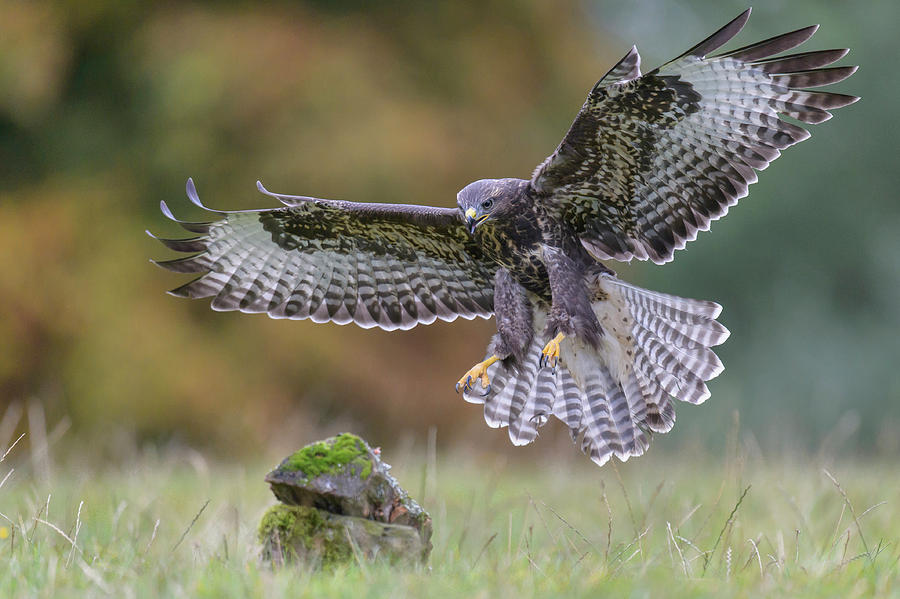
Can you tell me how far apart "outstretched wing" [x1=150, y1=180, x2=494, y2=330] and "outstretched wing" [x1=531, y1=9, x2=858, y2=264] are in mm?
828

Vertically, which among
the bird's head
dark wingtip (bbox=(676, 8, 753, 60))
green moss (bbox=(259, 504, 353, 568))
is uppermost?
dark wingtip (bbox=(676, 8, 753, 60))

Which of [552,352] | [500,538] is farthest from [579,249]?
[500,538]

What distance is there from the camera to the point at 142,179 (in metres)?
11.4

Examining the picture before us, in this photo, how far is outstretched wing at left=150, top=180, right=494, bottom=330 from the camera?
6113mm

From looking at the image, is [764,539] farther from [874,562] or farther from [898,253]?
[898,253]

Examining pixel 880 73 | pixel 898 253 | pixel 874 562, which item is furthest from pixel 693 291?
pixel 874 562

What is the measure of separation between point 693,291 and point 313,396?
878 centimetres

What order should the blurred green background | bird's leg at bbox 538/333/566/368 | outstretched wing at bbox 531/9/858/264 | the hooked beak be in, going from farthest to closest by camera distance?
1. the blurred green background
2. the hooked beak
3. bird's leg at bbox 538/333/566/368
4. outstretched wing at bbox 531/9/858/264

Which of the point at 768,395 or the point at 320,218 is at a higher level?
the point at 320,218

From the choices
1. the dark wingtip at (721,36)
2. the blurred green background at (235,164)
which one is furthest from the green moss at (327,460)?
the blurred green background at (235,164)

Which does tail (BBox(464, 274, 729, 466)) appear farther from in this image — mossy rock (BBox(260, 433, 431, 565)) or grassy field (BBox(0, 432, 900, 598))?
mossy rock (BBox(260, 433, 431, 565))

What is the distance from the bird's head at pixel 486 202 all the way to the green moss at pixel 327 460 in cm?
152

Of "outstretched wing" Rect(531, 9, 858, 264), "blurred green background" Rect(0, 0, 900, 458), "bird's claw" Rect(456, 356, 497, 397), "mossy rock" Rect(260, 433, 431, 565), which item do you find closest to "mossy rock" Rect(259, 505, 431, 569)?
"mossy rock" Rect(260, 433, 431, 565)

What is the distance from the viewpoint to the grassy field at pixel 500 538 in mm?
→ 3799
